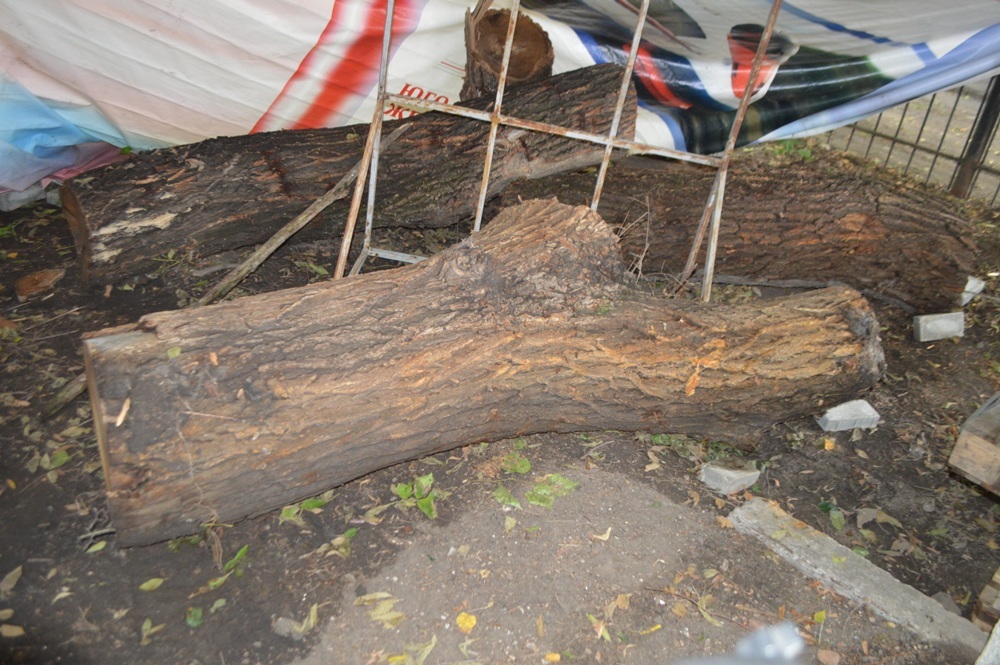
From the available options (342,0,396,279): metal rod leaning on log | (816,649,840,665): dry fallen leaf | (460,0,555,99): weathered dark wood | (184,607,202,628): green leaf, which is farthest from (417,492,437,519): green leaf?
(460,0,555,99): weathered dark wood

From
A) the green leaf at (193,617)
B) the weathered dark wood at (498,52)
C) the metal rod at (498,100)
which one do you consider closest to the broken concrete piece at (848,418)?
the metal rod at (498,100)

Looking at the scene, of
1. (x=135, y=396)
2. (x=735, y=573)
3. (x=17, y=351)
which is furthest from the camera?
(x=17, y=351)

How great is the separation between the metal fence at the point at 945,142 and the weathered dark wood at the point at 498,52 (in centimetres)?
295

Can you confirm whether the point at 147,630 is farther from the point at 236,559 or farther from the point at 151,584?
the point at 236,559

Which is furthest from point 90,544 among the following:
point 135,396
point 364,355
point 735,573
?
point 735,573

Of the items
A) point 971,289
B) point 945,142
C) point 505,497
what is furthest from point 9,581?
point 945,142

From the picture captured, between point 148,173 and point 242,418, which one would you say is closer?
point 242,418

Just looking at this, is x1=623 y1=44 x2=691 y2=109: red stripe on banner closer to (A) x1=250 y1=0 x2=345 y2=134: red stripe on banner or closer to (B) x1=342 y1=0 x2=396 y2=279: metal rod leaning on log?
(B) x1=342 y1=0 x2=396 y2=279: metal rod leaning on log

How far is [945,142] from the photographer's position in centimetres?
616

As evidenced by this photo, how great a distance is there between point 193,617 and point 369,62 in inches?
113

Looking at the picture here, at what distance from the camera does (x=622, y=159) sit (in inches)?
160

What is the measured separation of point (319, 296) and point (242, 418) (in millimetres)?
507

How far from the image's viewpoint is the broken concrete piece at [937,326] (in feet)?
13.2

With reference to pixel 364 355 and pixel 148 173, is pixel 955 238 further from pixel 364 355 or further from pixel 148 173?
pixel 148 173
